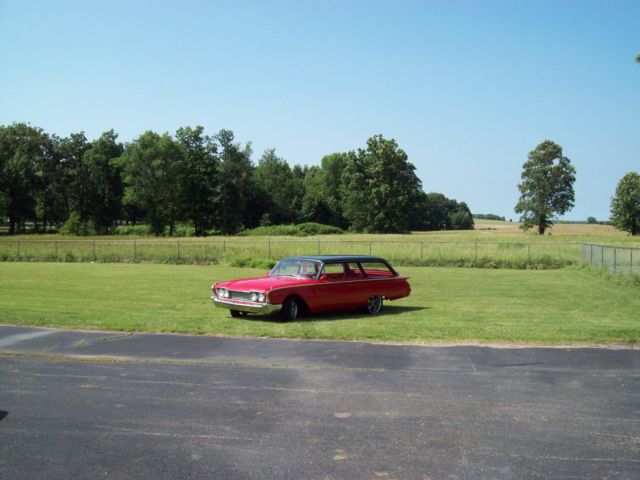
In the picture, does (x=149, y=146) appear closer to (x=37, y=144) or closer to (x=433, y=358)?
(x=37, y=144)

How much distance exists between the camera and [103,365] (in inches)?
353

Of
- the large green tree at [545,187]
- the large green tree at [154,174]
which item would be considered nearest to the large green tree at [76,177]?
the large green tree at [154,174]

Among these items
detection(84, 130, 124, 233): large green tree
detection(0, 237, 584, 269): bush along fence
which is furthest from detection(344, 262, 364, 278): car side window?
detection(84, 130, 124, 233): large green tree

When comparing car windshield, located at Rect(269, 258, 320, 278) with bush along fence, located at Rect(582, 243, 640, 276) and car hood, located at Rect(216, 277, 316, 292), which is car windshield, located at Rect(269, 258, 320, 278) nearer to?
car hood, located at Rect(216, 277, 316, 292)

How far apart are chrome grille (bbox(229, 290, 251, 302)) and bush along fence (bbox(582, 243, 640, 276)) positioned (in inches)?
629

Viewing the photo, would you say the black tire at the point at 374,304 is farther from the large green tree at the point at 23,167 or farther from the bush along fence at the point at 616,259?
the large green tree at the point at 23,167

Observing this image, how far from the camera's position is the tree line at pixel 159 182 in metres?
90.4

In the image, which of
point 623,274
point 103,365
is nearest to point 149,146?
point 623,274

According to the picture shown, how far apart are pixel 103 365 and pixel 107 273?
73.1 feet

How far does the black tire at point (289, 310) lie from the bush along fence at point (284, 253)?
21076 millimetres

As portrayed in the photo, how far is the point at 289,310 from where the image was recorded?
13797mm

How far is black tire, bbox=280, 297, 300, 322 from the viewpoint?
13705 millimetres

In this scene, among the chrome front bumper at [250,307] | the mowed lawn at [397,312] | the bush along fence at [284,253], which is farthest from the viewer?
the bush along fence at [284,253]

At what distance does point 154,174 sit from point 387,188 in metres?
34.9
